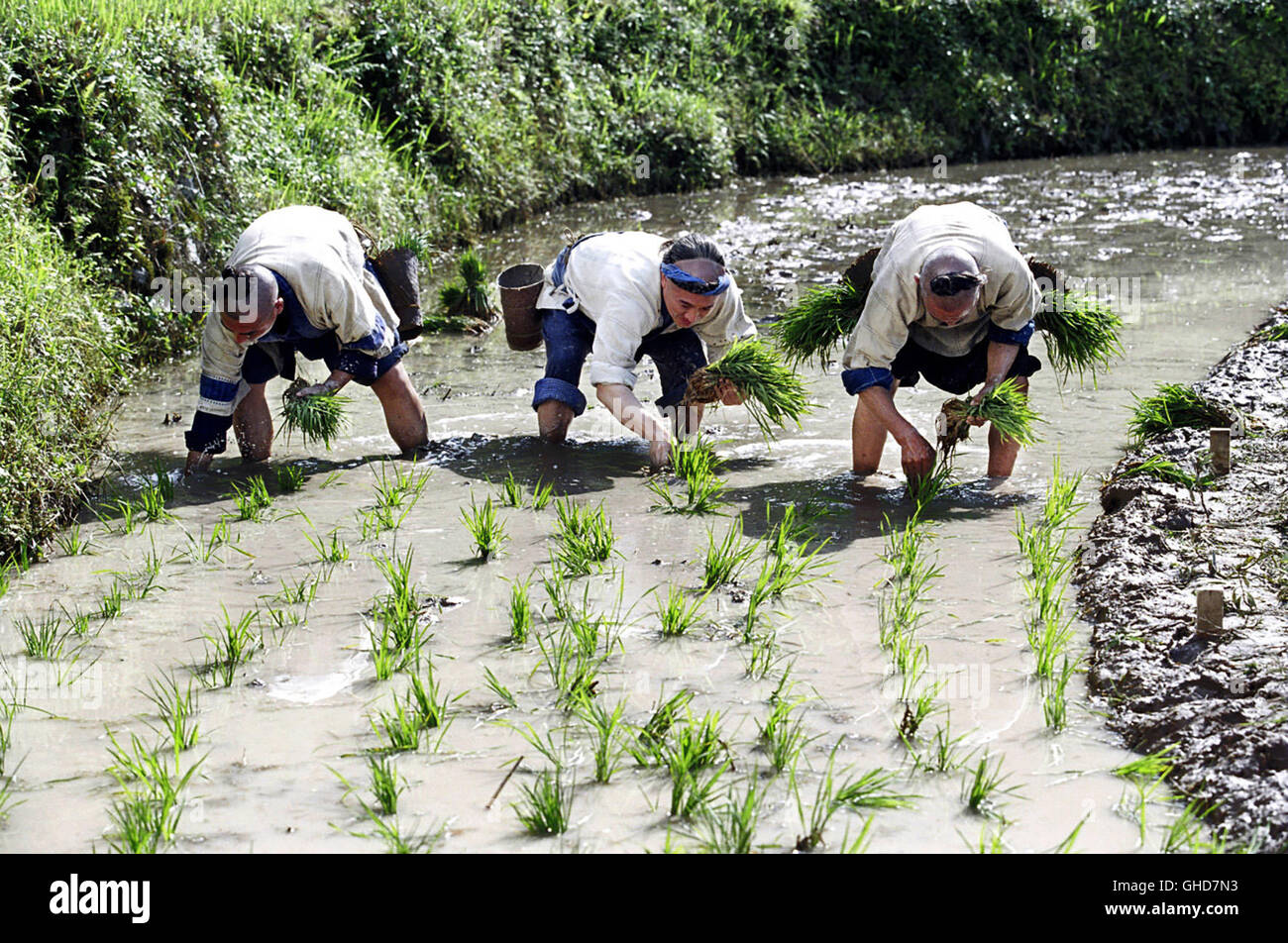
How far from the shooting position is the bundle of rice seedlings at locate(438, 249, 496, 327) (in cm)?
817

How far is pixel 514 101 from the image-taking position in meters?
11.7

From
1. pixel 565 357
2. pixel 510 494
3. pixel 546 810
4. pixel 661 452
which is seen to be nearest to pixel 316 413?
pixel 510 494

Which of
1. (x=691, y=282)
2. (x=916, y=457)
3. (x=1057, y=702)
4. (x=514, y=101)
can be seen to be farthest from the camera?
(x=514, y=101)

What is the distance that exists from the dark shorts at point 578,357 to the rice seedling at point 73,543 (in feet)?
6.22

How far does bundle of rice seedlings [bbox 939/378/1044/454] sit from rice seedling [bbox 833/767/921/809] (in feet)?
7.48

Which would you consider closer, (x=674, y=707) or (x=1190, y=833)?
(x=1190, y=833)

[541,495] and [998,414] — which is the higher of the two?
[998,414]

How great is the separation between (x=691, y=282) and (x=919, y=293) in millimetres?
881

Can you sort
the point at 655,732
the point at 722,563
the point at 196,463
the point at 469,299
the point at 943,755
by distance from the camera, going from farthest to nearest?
the point at 469,299 → the point at 196,463 → the point at 722,563 → the point at 655,732 → the point at 943,755

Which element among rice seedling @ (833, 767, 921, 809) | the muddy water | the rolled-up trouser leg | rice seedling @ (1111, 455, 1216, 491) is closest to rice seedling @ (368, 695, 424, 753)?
the muddy water

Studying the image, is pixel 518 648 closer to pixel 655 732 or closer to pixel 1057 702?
pixel 655 732

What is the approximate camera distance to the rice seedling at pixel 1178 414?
540 centimetres

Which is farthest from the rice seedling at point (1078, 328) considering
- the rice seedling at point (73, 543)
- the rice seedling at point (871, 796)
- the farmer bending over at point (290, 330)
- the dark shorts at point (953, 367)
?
the rice seedling at point (73, 543)

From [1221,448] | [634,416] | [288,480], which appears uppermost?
[634,416]
